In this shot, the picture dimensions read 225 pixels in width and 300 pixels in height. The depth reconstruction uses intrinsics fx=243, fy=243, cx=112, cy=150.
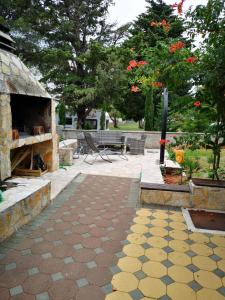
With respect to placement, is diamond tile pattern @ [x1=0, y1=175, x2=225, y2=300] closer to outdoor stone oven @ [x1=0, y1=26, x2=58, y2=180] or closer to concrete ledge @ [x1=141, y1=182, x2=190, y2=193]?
concrete ledge @ [x1=141, y1=182, x2=190, y2=193]

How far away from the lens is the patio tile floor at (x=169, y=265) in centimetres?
244

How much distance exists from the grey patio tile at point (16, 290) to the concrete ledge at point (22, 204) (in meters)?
0.98

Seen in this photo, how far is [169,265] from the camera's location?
2.87 metres

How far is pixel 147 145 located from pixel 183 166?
22.2ft

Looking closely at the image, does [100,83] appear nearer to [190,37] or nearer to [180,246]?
[190,37]

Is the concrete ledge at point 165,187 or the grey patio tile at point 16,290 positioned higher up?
the concrete ledge at point 165,187

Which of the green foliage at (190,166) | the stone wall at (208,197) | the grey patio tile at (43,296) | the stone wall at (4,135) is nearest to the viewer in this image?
the grey patio tile at (43,296)

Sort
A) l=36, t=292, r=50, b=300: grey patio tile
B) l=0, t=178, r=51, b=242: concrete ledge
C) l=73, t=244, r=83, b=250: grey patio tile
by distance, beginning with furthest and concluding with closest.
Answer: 1. l=0, t=178, r=51, b=242: concrete ledge
2. l=73, t=244, r=83, b=250: grey patio tile
3. l=36, t=292, r=50, b=300: grey patio tile

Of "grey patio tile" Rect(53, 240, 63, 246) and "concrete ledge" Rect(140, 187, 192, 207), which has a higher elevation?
"concrete ledge" Rect(140, 187, 192, 207)

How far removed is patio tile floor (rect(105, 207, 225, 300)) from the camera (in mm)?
2436

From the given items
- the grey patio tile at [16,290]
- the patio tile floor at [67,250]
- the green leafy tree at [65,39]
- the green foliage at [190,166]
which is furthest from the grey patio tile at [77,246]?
the green leafy tree at [65,39]

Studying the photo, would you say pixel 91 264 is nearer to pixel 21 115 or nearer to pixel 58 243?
pixel 58 243

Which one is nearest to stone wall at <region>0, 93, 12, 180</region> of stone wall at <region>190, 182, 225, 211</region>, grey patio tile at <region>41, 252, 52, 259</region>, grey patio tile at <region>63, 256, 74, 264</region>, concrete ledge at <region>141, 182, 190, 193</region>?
grey patio tile at <region>41, 252, 52, 259</region>

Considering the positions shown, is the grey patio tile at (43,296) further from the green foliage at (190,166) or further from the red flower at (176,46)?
the green foliage at (190,166)
